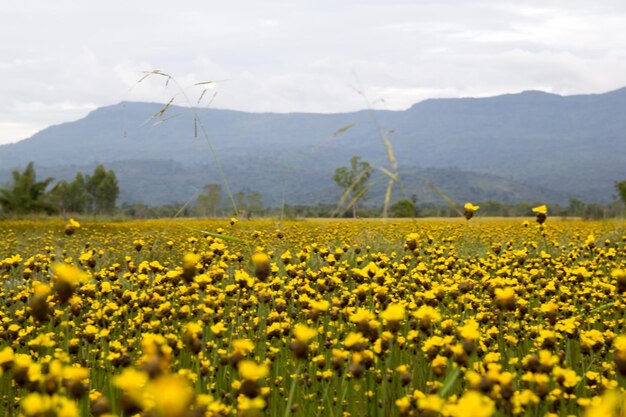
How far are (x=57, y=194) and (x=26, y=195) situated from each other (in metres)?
21.0

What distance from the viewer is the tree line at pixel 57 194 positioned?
53625 millimetres

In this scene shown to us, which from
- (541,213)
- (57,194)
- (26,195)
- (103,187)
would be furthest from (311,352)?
(103,187)

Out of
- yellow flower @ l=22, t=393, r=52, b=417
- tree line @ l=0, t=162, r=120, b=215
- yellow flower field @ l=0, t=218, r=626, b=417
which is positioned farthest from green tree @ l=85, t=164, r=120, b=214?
yellow flower @ l=22, t=393, r=52, b=417

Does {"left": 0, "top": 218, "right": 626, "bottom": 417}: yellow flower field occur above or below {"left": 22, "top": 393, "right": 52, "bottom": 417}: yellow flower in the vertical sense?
below

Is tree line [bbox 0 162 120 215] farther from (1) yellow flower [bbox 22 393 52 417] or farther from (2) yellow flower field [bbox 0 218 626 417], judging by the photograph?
(1) yellow flower [bbox 22 393 52 417]

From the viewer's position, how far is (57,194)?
75312 mm

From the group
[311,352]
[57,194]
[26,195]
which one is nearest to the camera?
[311,352]

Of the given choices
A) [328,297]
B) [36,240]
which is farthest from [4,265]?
[36,240]

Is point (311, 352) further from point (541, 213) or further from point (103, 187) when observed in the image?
point (103, 187)

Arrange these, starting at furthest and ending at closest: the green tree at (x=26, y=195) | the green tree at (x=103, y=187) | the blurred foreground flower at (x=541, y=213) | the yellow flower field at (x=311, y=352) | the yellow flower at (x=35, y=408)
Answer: the green tree at (x=103, y=187)
the green tree at (x=26, y=195)
the blurred foreground flower at (x=541, y=213)
the yellow flower field at (x=311, y=352)
the yellow flower at (x=35, y=408)

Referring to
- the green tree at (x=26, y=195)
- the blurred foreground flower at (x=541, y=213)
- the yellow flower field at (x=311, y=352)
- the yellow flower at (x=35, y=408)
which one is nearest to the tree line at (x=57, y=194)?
the green tree at (x=26, y=195)

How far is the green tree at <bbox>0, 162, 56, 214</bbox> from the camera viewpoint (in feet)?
176

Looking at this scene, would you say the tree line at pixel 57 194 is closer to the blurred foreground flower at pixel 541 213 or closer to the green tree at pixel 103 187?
the green tree at pixel 103 187

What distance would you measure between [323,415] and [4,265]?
10.8 feet
